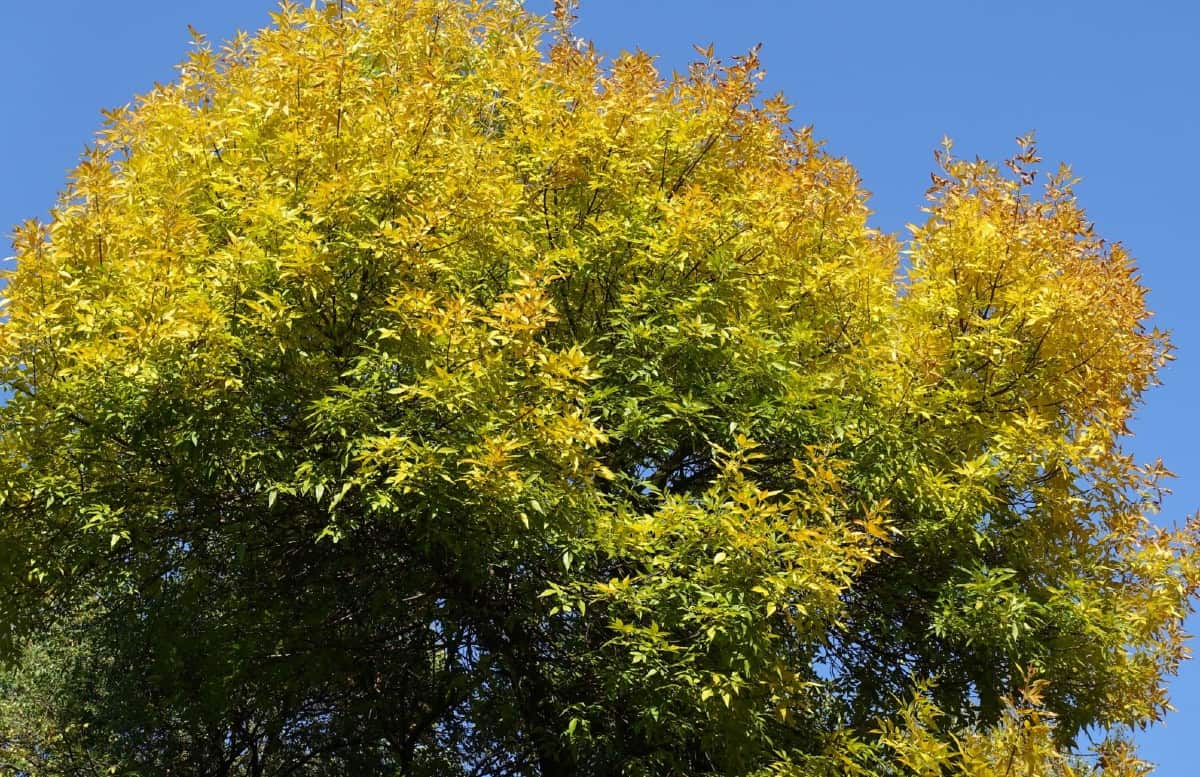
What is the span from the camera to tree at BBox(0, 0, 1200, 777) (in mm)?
7441

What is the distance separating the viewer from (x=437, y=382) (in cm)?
706

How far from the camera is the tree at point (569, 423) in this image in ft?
24.4

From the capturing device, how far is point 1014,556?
30.8 feet

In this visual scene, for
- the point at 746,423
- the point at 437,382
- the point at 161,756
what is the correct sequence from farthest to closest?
1. the point at 161,756
2. the point at 746,423
3. the point at 437,382

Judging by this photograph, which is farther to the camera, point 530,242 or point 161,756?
point 161,756

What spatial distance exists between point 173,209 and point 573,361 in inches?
121

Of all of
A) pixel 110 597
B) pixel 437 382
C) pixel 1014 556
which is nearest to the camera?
pixel 437 382

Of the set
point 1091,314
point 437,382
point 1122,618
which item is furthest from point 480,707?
point 1091,314

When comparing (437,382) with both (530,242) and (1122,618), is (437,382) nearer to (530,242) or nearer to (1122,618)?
(530,242)

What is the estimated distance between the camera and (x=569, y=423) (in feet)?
23.8

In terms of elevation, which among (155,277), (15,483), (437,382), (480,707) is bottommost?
(480,707)

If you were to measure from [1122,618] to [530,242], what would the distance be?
17.6 feet

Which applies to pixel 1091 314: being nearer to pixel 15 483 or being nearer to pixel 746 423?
pixel 746 423

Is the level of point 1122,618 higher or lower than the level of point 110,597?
lower
